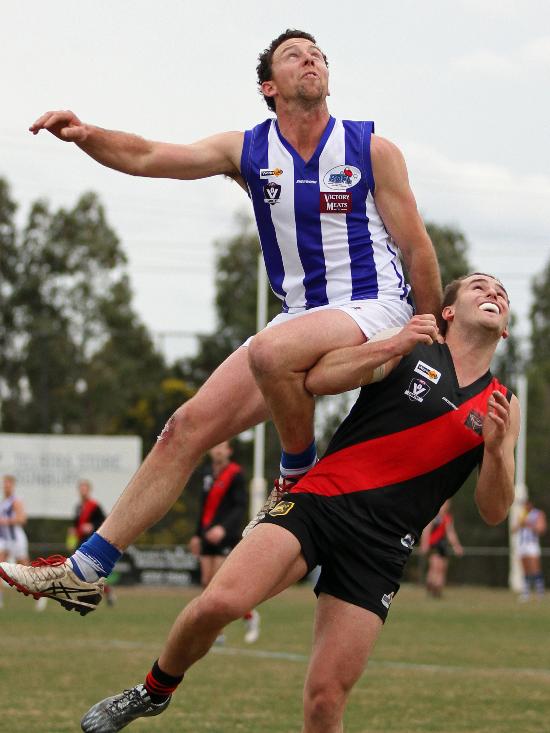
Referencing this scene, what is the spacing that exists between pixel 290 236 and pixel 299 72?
0.72 meters

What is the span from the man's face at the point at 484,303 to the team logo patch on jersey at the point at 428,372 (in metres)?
0.26

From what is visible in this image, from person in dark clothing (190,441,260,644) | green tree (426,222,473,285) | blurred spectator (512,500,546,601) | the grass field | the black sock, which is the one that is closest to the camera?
the black sock

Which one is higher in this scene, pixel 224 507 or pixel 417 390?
pixel 417 390

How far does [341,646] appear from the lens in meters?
5.48

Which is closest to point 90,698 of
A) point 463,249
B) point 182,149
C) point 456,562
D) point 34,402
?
point 182,149

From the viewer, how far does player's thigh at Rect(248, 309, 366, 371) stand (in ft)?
18.2

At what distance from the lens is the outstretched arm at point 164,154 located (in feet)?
19.5

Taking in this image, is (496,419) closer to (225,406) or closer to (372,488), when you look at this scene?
(372,488)

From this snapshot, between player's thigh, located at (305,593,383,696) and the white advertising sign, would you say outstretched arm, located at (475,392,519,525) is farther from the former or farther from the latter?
the white advertising sign

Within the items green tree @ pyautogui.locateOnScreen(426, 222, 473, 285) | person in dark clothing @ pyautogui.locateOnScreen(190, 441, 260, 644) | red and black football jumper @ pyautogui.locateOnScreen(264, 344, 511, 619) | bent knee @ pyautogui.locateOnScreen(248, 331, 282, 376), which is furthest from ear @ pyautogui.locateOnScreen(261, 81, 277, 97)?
green tree @ pyautogui.locateOnScreen(426, 222, 473, 285)

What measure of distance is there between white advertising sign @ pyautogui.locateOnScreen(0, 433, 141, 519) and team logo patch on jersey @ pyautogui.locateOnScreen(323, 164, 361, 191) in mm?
23781

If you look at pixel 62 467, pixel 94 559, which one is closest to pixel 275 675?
pixel 94 559

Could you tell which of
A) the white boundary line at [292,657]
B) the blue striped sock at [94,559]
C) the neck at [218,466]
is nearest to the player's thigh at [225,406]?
the blue striped sock at [94,559]

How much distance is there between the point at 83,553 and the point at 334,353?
1.44m
